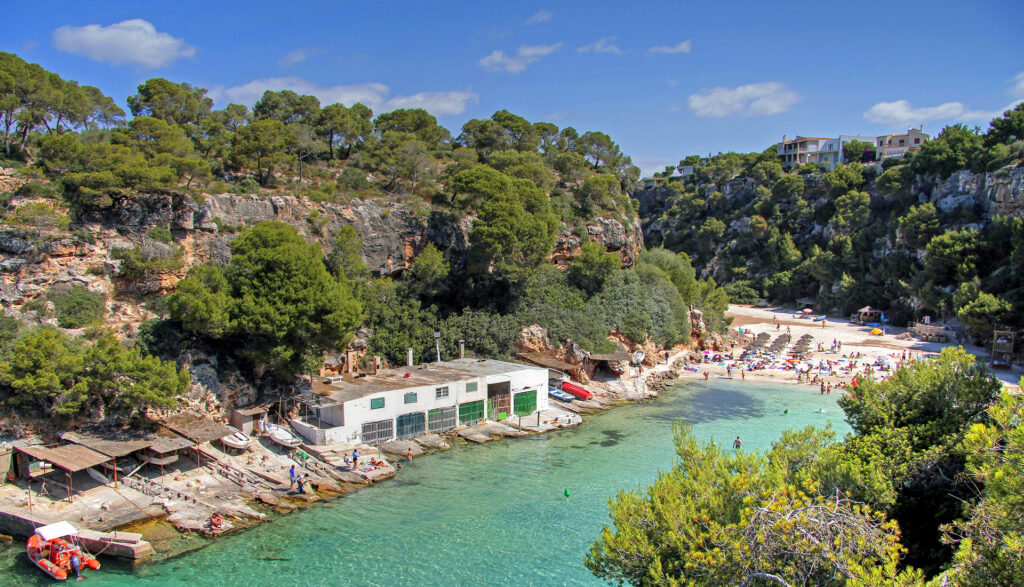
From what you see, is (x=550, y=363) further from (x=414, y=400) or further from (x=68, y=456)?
(x=68, y=456)

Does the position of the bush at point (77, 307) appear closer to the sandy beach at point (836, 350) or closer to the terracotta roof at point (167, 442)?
the terracotta roof at point (167, 442)

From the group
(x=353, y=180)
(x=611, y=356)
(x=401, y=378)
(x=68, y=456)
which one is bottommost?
(x=68, y=456)

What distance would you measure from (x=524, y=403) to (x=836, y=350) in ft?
115

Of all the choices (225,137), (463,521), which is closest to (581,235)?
(225,137)

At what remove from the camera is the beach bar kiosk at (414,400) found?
28.3 m

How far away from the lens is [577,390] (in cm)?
3862

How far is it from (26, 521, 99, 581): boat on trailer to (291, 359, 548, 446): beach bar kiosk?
34.2 feet

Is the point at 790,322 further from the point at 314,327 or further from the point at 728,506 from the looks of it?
the point at 728,506

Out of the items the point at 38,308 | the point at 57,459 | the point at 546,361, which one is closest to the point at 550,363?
the point at 546,361

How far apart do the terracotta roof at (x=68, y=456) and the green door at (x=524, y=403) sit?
63.0 ft

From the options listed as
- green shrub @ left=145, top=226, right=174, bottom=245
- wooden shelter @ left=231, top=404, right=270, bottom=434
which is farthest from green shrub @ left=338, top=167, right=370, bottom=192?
wooden shelter @ left=231, top=404, right=270, bottom=434

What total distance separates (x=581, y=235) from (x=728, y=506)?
42782 mm

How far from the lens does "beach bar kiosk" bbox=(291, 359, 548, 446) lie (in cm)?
2828

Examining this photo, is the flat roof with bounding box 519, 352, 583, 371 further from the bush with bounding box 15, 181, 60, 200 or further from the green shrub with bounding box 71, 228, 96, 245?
the bush with bounding box 15, 181, 60, 200
